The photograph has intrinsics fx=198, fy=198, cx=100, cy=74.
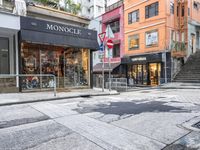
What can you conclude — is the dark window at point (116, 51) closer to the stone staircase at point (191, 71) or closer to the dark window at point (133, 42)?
the dark window at point (133, 42)

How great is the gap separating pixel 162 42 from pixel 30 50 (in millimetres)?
14691

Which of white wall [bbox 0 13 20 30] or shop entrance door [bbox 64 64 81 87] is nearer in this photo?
white wall [bbox 0 13 20 30]

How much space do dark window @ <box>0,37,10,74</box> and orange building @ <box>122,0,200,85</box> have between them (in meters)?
15.6

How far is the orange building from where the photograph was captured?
21.7 m

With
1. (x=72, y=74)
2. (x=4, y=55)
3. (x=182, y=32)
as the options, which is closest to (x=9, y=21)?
(x=4, y=55)

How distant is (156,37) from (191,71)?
539 centimetres

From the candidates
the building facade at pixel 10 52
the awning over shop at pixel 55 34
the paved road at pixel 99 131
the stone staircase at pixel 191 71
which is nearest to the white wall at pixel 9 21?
the building facade at pixel 10 52

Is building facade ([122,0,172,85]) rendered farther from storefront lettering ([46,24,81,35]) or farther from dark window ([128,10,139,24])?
storefront lettering ([46,24,81,35])

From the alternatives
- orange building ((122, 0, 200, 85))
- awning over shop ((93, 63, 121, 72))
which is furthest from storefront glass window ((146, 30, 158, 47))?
awning over shop ((93, 63, 121, 72))

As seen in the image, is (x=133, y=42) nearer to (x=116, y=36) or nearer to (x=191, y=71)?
(x=116, y=36)

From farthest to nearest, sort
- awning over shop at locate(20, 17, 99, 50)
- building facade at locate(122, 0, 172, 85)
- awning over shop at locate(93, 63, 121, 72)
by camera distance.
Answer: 1. awning over shop at locate(93, 63, 121, 72)
2. building facade at locate(122, 0, 172, 85)
3. awning over shop at locate(20, 17, 99, 50)

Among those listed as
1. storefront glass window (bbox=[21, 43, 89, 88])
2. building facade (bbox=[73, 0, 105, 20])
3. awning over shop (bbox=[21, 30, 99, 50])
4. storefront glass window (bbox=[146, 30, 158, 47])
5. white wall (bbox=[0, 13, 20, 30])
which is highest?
building facade (bbox=[73, 0, 105, 20])

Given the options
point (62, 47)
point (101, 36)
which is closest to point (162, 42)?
point (101, 36)

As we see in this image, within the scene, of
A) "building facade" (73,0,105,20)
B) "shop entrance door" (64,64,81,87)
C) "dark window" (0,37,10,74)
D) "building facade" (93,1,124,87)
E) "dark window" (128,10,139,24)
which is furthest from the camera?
"building facade" (73,0,105,20)
